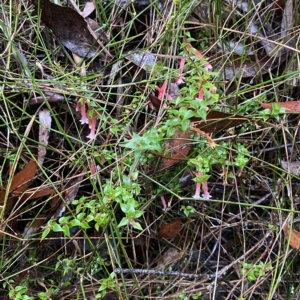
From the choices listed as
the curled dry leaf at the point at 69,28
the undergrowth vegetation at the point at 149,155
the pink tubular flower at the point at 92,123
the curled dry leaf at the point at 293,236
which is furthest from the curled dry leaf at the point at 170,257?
the curled dry leaf at the point at 69,28

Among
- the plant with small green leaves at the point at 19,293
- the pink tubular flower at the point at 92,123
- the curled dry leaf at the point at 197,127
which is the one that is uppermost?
the pink tubular flower at the point at 92,123

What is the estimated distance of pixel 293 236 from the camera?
1150 millimetres

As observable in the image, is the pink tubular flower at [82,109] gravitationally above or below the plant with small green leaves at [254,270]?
above

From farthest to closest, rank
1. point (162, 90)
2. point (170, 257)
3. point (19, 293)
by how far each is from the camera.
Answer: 1. point (170, 257)
2. point (162, 90)
3. point (19, 293)

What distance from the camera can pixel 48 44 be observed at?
1303 mm

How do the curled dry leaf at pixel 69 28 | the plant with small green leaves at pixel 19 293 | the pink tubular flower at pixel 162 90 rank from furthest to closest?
1. the curled dry leaf at pixel 69 28
2. the pink tubular flower at pixel 162 90
3. the plant with small green leaves at pixel 19 293

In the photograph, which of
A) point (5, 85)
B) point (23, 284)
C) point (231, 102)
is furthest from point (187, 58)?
point (23, 284)

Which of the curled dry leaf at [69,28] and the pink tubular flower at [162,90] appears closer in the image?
the pink tubular flower at [162,90]

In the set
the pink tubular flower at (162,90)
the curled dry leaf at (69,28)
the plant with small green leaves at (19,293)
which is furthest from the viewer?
the curled dry leaf at (69,28)

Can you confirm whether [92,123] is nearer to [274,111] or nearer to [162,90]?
[162,90]

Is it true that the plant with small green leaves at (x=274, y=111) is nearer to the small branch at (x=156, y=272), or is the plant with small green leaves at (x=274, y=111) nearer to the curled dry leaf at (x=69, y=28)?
the small branch at (x=156, y=272)

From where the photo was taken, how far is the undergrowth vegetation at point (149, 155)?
108 cm

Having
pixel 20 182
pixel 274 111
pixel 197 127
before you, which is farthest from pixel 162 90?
pixel 20 182

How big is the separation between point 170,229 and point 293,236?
0.97ft
